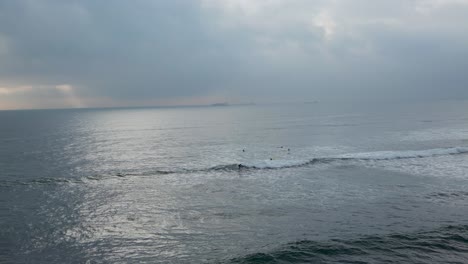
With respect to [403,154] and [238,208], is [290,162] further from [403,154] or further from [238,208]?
[238,208]

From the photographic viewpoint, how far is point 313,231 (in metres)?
28.3

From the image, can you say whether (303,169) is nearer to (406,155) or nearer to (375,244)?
(406,155)

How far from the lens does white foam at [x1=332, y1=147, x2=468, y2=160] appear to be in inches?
2392

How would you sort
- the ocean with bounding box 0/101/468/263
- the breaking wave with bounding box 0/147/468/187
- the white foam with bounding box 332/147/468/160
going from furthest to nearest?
the white foam with bounding box 332/147/468/160
the breaking wave with bounding box 0/147/468/187
the ocean with bounding box 0/101/468/263

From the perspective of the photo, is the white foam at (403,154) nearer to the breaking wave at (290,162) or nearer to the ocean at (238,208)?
the breaking wave at (290,162)

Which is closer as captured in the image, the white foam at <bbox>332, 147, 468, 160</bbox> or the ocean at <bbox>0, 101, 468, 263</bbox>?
the ocean at <bbox>0, 101, 468, 263</bbox>

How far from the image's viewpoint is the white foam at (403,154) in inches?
2392

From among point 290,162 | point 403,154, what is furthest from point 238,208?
point 403,154

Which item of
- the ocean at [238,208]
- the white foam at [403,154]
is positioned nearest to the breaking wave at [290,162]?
the white foam at [403,154]

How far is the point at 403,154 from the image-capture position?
62.3 metres

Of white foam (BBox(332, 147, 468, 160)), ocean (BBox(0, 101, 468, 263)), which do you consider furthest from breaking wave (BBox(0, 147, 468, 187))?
ocean (BBox(0, 101, 468, 263))

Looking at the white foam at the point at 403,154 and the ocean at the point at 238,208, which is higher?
the white foam at the point at 403,154

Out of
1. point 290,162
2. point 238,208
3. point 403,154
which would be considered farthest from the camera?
point 403,154

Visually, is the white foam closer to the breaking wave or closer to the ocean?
the breaking wave
